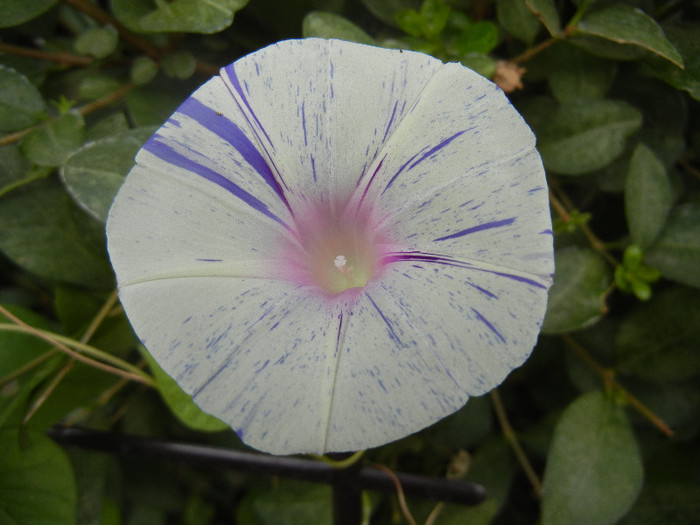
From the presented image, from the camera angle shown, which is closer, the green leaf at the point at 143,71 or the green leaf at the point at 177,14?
the green leaf at the point at 177,14

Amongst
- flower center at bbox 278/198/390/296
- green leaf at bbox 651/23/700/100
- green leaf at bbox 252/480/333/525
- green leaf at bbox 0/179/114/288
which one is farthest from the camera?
green leaf at bbox 252/480/333/525

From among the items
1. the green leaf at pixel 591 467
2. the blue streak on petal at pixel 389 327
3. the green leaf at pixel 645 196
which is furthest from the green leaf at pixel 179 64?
the green leaf at pixel 591 467

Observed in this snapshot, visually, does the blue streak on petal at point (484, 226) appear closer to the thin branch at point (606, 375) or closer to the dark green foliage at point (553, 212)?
the dark green foliage at point (553, 212)

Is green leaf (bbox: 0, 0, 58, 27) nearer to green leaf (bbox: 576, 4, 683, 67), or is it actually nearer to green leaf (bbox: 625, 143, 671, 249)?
green leaf (bbox: 576, 4, 683, 67)

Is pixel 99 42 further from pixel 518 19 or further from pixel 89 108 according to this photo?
pixel 518 19

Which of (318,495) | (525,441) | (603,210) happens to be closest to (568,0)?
(603,210)

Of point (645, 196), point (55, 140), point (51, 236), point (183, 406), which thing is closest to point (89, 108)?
point (55, 140)

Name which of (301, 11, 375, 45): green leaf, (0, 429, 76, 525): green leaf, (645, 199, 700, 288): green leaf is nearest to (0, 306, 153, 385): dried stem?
(0, 429, 76, 525): green leaf
